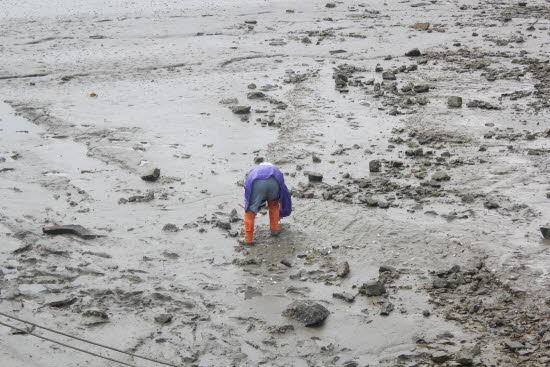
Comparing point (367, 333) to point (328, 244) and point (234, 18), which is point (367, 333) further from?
point (234, 18)

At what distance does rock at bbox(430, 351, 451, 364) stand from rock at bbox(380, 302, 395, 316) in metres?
0.66

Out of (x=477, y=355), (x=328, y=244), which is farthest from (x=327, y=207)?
(x=477, y=355)

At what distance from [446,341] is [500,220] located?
7.46 ft

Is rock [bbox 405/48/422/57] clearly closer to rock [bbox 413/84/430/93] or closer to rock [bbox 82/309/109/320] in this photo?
rock [bbox 413/84/430/93]

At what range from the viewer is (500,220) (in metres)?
7.05

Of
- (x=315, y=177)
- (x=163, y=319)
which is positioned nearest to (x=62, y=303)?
(x=163, y=319)

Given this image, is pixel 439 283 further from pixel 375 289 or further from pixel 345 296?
pixel 345 296

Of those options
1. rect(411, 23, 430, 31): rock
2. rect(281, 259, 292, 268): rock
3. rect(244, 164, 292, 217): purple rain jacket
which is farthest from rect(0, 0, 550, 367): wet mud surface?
rect(411, 23, 430, 31): rock

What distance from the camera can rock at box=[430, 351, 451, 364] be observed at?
5.02 metres

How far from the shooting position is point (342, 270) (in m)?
6.27

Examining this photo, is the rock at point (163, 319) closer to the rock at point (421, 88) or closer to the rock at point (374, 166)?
the rock at point (374, 166)

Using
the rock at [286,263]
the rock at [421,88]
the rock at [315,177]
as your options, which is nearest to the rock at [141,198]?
the rock at [315,177]

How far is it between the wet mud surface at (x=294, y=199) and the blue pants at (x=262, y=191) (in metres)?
0.46

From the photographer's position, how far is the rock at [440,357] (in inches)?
198
